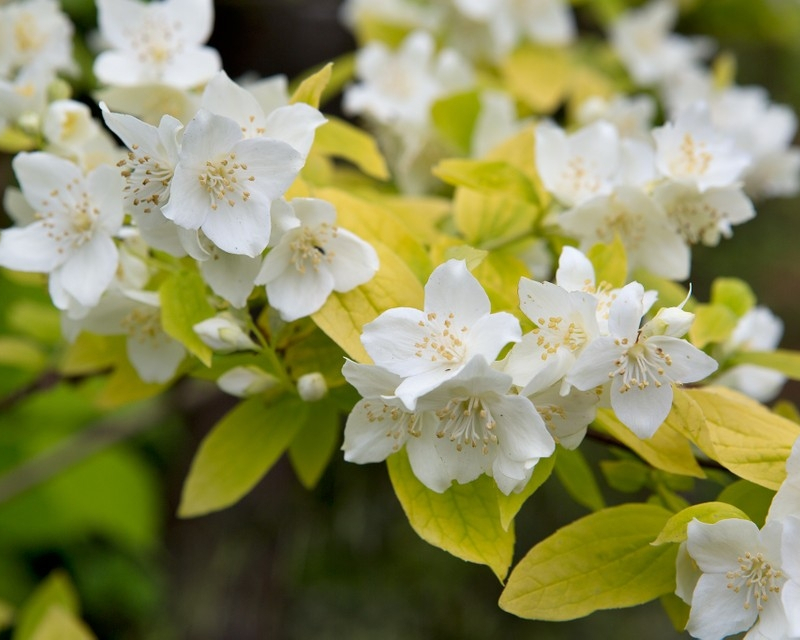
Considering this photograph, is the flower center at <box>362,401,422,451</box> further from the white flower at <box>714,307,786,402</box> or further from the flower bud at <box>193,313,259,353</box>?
the white flower at <box>714,307,786,402</box>

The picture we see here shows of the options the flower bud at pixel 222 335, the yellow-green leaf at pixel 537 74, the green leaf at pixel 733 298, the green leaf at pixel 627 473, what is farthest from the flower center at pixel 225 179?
the yellow-green leaf at pixel 537 74

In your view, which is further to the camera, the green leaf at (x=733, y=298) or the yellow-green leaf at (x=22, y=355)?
the yellow-green leaf at (x=22, y=355)

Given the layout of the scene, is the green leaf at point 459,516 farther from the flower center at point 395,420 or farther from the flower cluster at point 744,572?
the flower cluster at point 744,572

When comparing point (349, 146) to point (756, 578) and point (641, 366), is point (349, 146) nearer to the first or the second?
point (641, 366)

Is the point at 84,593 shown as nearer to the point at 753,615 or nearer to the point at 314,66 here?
the point at 314,66

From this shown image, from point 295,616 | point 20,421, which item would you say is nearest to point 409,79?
point 20,421
